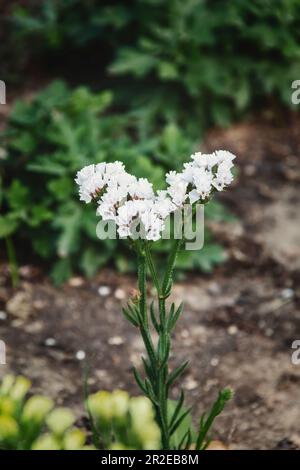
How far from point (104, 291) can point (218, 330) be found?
28.7 inches

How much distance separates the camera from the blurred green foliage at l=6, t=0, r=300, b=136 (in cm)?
482

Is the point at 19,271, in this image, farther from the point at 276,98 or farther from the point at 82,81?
the point at 276,98

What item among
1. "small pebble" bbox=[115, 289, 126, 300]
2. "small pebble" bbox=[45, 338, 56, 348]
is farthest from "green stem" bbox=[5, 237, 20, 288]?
"small pebble" bbox=[115, 289, 126, 300]

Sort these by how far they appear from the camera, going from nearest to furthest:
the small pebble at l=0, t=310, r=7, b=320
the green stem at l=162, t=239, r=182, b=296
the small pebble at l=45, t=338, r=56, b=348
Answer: the green stem at l=162, t=239, r=182, b=296, the small pebble at l=45, t=338, r=56, b=348, the small pebble at l=0, t=310, r=7, b=320

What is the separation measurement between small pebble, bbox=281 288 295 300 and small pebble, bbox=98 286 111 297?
1032 millimetres

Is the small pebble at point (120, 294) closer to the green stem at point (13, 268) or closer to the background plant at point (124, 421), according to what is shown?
the green stem at point (13, 268)

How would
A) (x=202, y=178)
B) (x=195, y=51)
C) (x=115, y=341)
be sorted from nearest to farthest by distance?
(x=202, y=178) < (x=115, y=341) < (x=195, y=51)

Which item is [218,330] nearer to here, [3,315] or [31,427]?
[3,315]

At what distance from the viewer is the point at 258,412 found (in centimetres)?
296

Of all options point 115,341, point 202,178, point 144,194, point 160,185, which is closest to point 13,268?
point 115,341

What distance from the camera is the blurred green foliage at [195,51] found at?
482 cm

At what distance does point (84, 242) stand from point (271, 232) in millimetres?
1298

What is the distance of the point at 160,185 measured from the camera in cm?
356

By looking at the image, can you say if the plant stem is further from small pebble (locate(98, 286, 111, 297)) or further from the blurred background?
small pebble (locate(98, 286, 111, 297))
